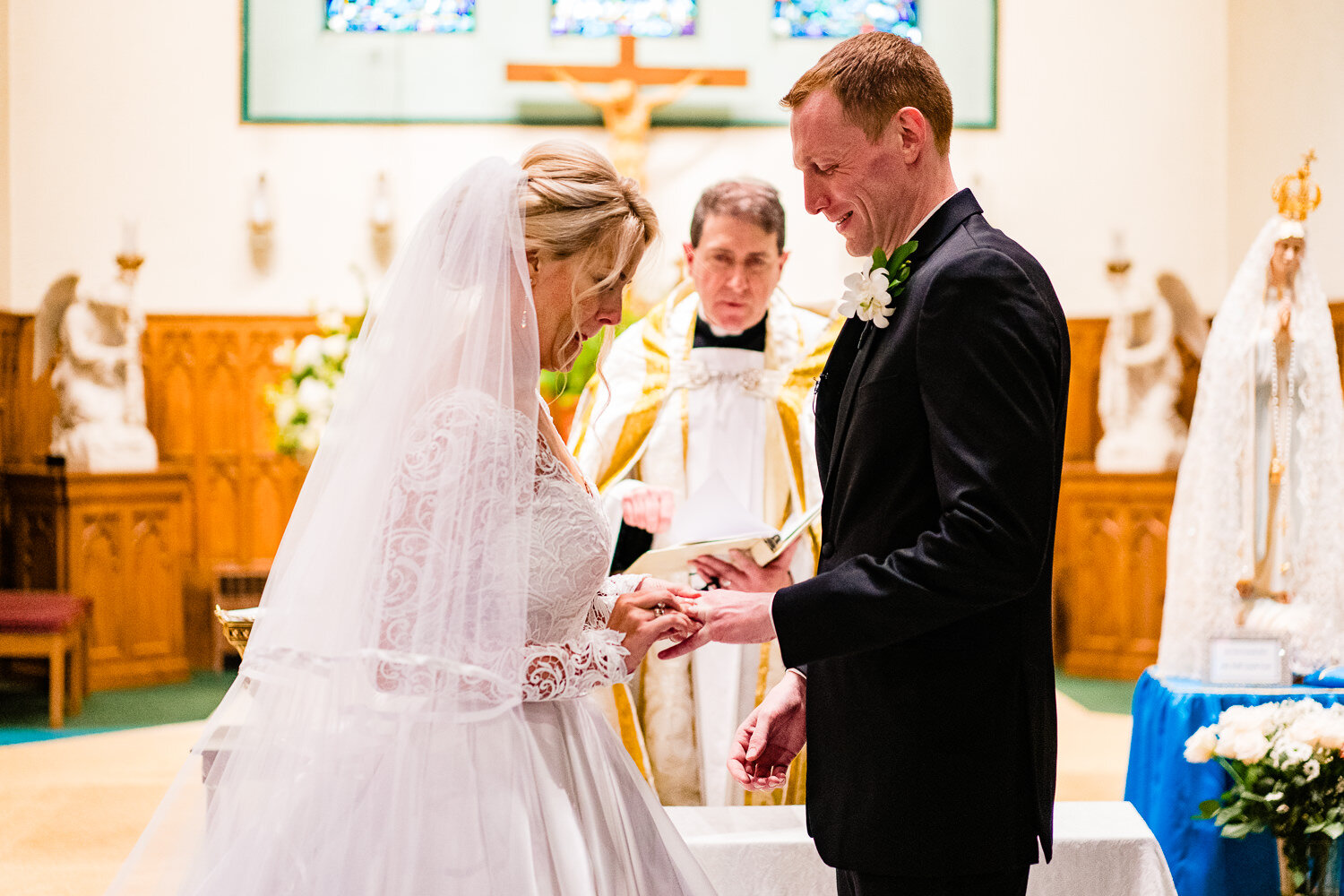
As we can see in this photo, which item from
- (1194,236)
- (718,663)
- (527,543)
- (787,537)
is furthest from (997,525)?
(1194,236)

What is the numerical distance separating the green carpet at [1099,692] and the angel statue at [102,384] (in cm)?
586

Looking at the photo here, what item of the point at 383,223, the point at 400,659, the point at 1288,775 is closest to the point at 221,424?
the point at 383,223

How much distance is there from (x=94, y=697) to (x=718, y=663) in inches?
194

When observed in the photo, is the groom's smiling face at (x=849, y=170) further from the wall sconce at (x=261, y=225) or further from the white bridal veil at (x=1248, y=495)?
the wall sconce at (x=261, y=225)

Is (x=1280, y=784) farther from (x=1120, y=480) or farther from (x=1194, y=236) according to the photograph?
(x=1194, y=236)

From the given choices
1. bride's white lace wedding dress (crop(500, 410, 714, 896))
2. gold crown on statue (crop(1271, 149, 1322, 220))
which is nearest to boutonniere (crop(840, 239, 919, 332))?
bride's white lace wedding dress (crop(500, 410, 714, 896))

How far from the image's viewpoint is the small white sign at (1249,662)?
3.62m

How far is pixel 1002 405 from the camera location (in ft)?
4.73

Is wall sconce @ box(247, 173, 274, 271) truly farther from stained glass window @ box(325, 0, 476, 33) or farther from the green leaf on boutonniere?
the green leaf on boutonniere

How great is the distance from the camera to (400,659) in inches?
63.9

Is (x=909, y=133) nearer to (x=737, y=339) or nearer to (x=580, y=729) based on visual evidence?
(x=580, y=729)

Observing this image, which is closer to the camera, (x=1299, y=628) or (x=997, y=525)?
(x=997, y=525)

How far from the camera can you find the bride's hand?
1.86 metres

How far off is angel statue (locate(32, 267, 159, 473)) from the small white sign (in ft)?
20.5
